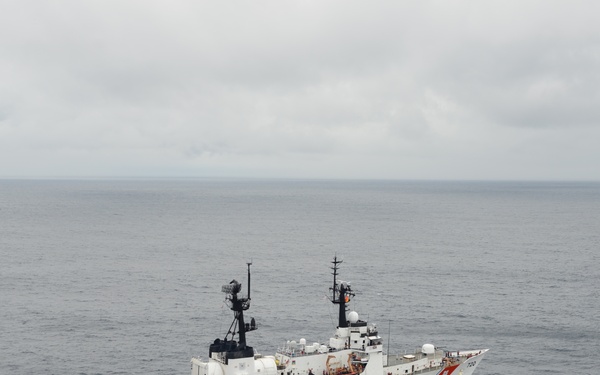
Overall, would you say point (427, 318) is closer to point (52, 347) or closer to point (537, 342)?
point (537, 342)

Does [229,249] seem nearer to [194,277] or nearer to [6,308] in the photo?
[194,277]

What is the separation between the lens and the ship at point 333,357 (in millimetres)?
52469

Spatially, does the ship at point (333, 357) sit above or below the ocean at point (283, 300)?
above

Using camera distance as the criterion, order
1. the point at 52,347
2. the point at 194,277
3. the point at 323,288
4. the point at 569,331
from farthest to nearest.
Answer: the point at 194,277 < the point at 323,288 < the point at 569,331 < the point at 52,347

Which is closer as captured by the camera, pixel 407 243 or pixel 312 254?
pixel 312 254

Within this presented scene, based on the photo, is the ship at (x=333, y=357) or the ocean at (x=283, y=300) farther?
the ocean at (x=283, y=300)

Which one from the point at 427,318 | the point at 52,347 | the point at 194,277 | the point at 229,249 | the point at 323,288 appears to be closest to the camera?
the point at 52,347

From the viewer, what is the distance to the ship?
172 ft

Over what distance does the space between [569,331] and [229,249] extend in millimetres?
101156

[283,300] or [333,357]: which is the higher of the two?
[333,357]

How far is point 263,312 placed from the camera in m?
97.5

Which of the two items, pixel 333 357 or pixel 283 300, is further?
pixel 283 300

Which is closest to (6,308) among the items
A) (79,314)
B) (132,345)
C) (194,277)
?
(79,314)

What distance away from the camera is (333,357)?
5897 centimetres
